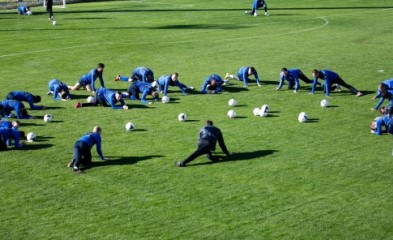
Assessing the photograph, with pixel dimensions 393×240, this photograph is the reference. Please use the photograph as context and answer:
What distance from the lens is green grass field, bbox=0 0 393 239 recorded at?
1841 cm

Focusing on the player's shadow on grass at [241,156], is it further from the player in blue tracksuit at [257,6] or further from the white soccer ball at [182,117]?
the player in blue tracksuit at [257,6]

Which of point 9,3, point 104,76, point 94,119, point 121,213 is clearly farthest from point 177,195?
point 9,3

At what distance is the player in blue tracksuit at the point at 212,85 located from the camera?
33.0 meters

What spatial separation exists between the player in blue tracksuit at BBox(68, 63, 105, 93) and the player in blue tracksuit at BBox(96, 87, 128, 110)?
2.16 m

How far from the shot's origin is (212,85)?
33.1 meters

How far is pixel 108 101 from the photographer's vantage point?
100ft

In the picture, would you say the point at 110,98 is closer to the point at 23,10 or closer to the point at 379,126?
the point at 379,126

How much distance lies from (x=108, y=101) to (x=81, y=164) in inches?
314

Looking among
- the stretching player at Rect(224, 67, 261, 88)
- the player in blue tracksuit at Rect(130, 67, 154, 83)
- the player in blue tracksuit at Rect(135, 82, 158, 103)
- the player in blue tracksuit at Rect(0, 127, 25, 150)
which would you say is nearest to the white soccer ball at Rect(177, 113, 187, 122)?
the player in blue tracksuit at Rect(135, 82, 158, 103)

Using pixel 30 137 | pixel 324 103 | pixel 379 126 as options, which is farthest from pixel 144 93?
pixel 379 126

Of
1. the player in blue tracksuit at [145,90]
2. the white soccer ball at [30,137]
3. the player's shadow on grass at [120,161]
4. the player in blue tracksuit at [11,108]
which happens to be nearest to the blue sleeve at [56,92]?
the player in blue tracksuit at [11,108]

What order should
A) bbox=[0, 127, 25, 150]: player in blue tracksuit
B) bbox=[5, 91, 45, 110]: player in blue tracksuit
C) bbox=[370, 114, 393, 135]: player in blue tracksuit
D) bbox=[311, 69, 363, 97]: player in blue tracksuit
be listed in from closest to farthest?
bbox=[0, 127, 25, 150]: player in blue tracksuit < bbox=[370, 114, 393, 135]: player in blue tracksuit < bbox=[5, 91, 45, 110]: player in blue tracksuit < bbox=[311, 69, 363, 97]: player in blue tracksuit

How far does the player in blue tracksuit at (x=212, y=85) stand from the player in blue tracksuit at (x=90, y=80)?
513 centimetres

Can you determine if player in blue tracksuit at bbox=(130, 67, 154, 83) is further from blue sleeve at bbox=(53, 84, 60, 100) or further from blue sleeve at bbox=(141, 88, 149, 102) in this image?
blue sleeve at bbox=(53, 84, 60, 100)
